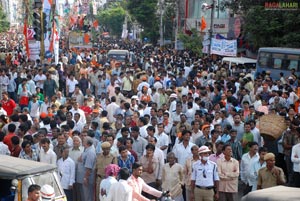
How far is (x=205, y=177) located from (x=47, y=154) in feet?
8.04

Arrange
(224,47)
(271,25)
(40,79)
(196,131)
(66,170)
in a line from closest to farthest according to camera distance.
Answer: (66,170), (196,131), (40,79), (224,47), (271,25)

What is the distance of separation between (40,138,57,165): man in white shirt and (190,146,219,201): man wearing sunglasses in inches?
85.0

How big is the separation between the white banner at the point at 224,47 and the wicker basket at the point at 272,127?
52.6ft

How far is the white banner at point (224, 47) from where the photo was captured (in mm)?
28125

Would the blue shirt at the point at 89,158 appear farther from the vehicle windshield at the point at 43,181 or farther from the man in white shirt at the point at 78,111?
the man in white shirt at the point at 78,111

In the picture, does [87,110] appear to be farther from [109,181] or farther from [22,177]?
[22,177]

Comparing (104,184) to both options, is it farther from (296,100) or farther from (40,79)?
(40,79)

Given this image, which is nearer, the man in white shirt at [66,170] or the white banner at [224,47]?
the man in white shirt at [66,170]

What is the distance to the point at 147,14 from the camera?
5584 centimetres

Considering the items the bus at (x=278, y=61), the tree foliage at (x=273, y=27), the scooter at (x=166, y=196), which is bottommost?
the bus at (x=278, y=61)

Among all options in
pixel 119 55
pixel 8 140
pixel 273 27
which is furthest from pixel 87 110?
pixel 119 55

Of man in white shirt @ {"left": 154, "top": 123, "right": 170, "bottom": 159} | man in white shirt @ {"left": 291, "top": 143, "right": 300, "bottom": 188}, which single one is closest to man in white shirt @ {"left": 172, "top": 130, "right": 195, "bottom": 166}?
man in white shirt @ {"left": 154, "top": 123, "right": 170, "bottom": 159}

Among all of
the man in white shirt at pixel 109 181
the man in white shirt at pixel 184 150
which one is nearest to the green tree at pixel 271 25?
the man in white shirt at pixel 184 150

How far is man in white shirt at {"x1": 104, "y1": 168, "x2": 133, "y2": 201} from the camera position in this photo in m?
7.88
